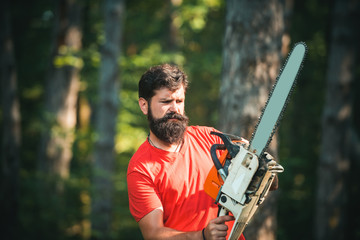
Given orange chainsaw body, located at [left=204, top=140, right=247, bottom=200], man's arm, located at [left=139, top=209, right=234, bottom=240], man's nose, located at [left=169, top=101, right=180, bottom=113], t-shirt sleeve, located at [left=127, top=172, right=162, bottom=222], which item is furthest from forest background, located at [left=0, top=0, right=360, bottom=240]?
man's arm, located at [left=139, top=209, right=234, bottom=240]

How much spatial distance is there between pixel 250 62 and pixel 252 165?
4.84 feet

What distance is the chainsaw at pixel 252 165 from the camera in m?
1.89

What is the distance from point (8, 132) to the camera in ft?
24.8

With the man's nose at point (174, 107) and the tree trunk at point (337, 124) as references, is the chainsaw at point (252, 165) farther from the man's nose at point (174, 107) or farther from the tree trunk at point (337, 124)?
the tree trunk at point (337, 124)

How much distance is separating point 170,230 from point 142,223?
7.7 inches

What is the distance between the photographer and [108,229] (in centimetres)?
691

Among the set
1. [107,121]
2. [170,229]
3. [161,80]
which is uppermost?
[161,80]

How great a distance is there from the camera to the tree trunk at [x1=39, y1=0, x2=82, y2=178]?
28.8 feet

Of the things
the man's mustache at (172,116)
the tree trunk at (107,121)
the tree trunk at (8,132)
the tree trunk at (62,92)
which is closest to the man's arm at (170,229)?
the man's mustache at (172,116)

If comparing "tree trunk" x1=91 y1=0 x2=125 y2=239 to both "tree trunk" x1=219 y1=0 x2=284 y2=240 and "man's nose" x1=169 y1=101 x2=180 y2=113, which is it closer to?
"tree trunk" x1=219 y1=0 x2=284 y2=240

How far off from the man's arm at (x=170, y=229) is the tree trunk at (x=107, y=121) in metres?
4.81

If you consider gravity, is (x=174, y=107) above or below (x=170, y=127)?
above

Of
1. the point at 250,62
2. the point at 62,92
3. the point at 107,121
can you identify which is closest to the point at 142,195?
the point at 250,62

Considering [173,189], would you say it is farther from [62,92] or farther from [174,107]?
[62,92]
